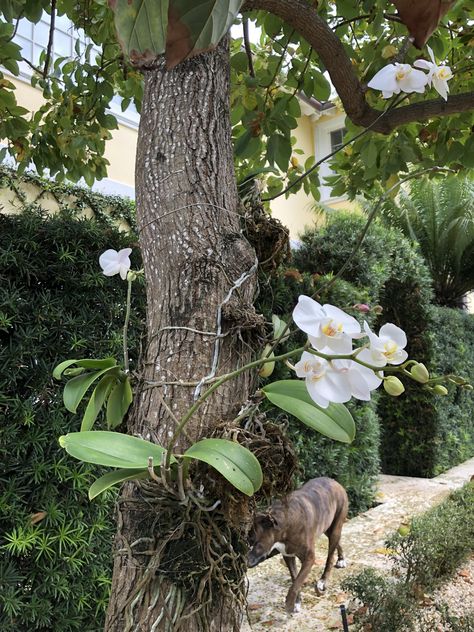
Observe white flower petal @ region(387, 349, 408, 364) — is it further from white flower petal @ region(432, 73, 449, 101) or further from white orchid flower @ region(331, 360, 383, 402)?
white flower petal @ region(432, 73, 449, 101)

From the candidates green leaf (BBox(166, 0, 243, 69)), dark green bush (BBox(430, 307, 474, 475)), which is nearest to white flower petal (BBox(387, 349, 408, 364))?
green leaf (BBox(166, 0, 243, 69))

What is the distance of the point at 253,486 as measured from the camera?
0.82m

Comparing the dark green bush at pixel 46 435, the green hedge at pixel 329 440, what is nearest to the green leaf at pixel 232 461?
the dark green bush at pixel 46 435

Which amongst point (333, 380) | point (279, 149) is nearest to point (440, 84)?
point (333, 380)

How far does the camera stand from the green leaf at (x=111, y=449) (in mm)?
808

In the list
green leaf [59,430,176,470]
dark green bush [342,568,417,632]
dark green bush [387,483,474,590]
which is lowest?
dark green bush [387,483,474,590]

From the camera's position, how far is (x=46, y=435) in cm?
246

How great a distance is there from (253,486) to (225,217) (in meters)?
0.59

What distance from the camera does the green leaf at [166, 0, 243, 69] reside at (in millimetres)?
401

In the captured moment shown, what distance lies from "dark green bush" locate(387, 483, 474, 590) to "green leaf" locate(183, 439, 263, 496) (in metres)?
2.52

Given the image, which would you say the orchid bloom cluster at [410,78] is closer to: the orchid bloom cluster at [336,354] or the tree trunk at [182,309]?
the tree trunk at [182,309]

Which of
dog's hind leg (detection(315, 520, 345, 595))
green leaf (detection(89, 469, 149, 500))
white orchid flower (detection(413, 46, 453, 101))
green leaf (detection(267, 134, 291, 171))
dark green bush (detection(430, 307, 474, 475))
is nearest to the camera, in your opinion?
green leaf (detection(89, 469, 149, 500))

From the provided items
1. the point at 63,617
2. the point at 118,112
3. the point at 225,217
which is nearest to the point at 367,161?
the point at 225,217

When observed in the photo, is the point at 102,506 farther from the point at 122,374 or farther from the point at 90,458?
the point at 90,458
